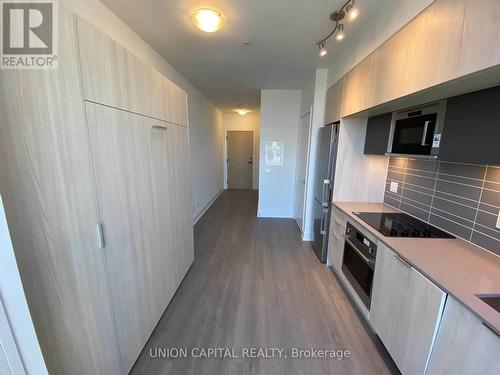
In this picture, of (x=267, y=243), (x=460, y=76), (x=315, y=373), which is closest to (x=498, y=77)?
(x=460, y=76)

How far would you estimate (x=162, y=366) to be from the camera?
1.50 m

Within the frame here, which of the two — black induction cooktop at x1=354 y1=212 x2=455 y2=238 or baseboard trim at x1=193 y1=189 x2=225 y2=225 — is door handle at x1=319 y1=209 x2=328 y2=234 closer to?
black induction cooktop at x1=354 y1=212 x2=455 y2=238

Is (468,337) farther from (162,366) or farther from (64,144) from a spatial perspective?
(64,144)

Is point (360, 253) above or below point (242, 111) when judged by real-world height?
below

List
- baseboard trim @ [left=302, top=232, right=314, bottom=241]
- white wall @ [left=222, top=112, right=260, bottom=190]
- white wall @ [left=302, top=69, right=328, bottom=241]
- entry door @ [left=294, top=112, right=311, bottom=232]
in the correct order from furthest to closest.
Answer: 1. white wall @ [left=222, top=112, right=260, bottom=190]
2. entry door @ [left=294, top=112, right=311, bottom=232]
3. baseboard trim @ [left=302, top=232, right=314, bottom=241]
4. white wall @ [left=302, top=69, right=328, bottom=241]

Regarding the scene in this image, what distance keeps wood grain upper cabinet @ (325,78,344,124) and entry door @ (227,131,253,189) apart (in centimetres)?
443

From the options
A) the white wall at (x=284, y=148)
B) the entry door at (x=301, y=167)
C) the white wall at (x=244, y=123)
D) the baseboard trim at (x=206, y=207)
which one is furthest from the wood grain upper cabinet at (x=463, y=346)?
the white wall at (x=244, y=123)

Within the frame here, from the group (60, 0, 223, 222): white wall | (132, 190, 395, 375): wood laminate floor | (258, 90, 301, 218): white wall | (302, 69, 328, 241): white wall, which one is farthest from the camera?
→ (258, 90, 301, 218): white wall

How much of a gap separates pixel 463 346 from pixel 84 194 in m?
1.90

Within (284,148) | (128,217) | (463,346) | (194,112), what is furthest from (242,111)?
(463,346)

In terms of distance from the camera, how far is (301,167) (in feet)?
12.9

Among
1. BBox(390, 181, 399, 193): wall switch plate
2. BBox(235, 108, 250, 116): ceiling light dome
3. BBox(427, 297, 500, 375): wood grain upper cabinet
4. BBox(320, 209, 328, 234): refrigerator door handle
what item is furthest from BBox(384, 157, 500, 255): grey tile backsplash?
BBox(235, 108, 250, 116): ceiling light dome

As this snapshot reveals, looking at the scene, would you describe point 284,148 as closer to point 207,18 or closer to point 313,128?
point 313,128

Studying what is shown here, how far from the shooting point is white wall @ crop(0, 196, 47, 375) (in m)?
0.61
